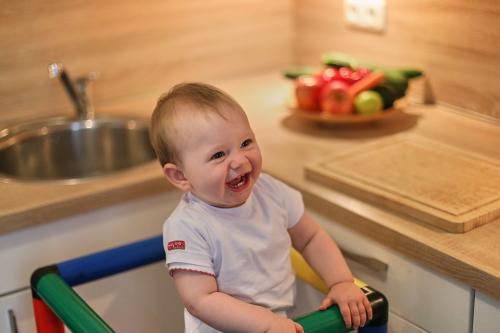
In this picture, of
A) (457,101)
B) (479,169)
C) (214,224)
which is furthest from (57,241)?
(457,101)

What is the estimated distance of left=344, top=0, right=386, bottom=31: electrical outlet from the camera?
192 cm

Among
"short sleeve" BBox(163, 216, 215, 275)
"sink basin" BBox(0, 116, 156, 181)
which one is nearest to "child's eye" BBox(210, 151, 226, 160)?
"short sleeve" BBox(163, 216, 215, 275)

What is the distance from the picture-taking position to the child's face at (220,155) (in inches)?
43.6

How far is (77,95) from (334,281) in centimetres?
91

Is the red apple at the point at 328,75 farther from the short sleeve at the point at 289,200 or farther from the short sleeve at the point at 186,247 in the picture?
the short sleeve at the point at 186,247

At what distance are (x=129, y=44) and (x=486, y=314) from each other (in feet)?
3.85

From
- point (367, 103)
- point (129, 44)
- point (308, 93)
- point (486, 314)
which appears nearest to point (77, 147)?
point (129, 44)

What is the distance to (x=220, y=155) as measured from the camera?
44.3 inches

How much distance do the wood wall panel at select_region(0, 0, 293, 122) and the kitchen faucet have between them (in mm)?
46

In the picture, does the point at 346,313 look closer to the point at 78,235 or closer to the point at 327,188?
the point at 327,188

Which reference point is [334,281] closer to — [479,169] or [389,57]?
[479,169]

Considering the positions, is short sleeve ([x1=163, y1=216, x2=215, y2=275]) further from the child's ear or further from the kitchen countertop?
the kitchen countertop

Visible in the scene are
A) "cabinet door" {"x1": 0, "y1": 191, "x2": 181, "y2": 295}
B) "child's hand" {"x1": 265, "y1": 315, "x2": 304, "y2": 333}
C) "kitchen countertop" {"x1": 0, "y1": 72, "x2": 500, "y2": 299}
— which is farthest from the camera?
"cabinet door" {"x1": 0, "y1": 191, "x2": 181, "y2": 295}

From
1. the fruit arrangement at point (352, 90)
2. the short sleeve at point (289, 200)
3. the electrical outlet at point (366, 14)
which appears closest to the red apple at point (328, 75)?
the fruit arrangement at point (352, 90)
